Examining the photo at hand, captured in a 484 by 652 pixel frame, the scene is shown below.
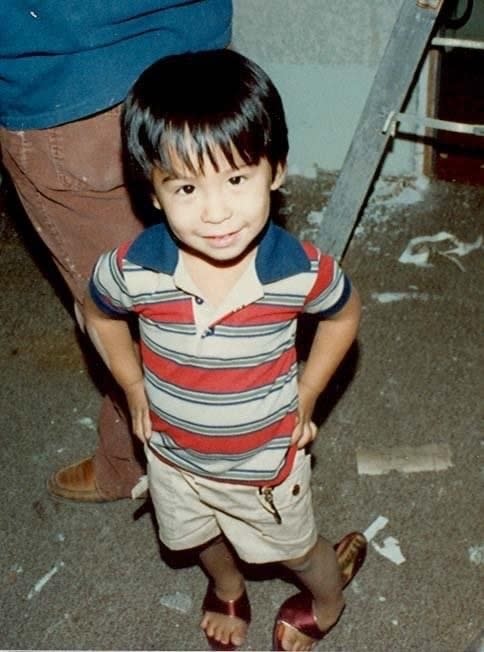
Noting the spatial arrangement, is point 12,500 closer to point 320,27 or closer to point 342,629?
point 342,629

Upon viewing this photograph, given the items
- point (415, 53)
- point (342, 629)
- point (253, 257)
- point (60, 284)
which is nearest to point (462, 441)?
point (342, 629)

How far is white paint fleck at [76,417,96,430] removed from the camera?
2236 mm

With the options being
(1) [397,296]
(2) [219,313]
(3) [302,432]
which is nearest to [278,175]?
(2) [219,313]

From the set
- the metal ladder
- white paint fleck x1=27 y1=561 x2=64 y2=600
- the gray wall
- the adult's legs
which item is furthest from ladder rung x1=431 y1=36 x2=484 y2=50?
white paint fleck x1=27 y1=561 x2=64 y2=600

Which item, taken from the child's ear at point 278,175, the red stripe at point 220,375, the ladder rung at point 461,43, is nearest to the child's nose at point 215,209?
the child's ear at point 278,175

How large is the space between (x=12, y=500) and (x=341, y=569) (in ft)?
2.55

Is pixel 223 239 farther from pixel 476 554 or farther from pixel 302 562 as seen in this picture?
pixel 476 554

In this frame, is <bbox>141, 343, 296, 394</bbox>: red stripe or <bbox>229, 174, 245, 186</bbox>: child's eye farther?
<bbox>141, 343, 296, 394</bbox>: red stripe

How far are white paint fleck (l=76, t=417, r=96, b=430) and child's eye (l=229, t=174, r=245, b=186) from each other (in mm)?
1222

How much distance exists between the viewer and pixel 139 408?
1.46 metres

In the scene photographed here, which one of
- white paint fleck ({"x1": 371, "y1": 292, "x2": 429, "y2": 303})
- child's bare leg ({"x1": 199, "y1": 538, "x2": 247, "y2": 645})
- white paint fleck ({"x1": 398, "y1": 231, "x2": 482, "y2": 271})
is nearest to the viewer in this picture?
child's bare leg ({"x1": 199, "y1": 538, "x2": 247, "y2": 645})

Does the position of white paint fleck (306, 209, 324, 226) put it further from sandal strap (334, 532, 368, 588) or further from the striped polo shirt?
the striped polo shirt

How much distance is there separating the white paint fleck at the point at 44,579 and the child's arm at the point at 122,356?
63 centimetres

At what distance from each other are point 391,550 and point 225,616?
38 cm
